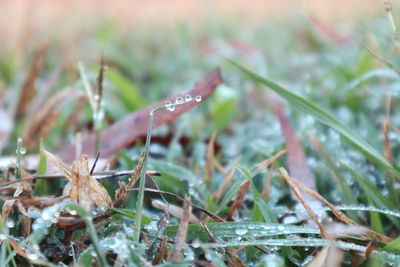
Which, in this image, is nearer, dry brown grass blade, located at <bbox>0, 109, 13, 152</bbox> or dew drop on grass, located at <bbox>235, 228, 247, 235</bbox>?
dew drop on grass, located at <bbox>235, 228, 247, 235</bbox>

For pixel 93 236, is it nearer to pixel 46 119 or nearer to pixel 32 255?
pixel 32 255

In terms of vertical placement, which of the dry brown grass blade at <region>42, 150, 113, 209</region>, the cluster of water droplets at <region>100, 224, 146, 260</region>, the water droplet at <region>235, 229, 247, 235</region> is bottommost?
the water droplet at <region>235, 229, 247, 235</region>

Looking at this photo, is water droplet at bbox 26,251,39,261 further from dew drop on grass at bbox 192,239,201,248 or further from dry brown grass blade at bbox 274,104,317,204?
dry brown grass blade at bbox 274,104,317,204

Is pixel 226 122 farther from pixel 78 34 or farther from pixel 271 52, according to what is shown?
pixel 78 34

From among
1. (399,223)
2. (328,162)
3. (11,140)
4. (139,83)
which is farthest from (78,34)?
(399,223)

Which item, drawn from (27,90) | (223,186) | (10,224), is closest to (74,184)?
(10,224)

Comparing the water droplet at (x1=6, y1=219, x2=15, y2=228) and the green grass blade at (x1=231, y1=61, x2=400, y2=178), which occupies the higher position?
the green grass blade at (x1=231, y1=61, x2=400, y2=178)

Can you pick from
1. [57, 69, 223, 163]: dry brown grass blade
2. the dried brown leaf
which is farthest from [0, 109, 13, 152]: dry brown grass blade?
the dried brown leaf

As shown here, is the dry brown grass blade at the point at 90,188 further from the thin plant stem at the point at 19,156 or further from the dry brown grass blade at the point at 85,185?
the thin plant stem at the point at 19,156
